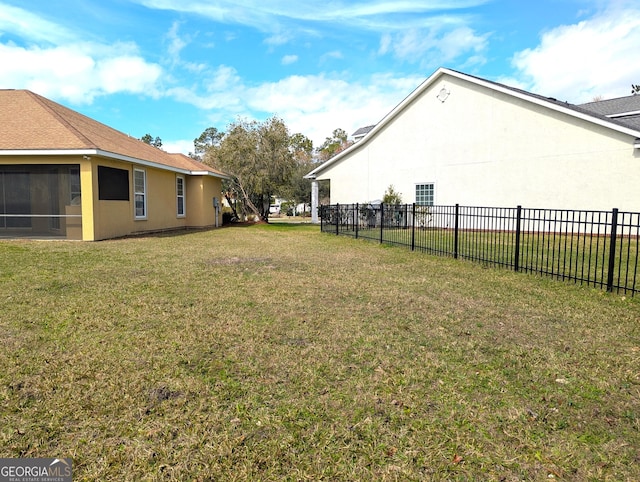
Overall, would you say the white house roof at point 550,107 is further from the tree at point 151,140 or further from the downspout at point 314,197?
the tree at point 151,140

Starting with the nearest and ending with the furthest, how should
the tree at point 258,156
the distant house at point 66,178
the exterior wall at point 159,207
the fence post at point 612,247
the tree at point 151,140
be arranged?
the fence post at point 612,247
the distant house at point 66,178
the exterior wall at point 159,207
the tree at point 258,156
the tree at point 151,140

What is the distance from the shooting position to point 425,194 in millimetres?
19828

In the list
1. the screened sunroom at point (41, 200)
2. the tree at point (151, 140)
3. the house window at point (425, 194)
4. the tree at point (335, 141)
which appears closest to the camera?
the screened sunroom at point (41, 200)

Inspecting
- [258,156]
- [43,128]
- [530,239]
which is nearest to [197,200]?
[258,156]

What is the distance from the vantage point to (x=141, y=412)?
2.64 meters

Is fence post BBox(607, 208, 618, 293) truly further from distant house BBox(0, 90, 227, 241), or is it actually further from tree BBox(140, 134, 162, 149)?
tree BBox(140, 134, 162, 149)

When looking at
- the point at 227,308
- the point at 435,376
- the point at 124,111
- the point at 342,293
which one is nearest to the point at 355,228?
the point at 342,293

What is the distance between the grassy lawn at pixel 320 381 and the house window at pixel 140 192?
9.48 m

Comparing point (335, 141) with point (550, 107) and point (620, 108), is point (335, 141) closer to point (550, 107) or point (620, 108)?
point (620, 108)

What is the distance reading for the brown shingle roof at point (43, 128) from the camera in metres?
12.1

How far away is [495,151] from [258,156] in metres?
13.6

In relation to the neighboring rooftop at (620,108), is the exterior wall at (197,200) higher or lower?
lower

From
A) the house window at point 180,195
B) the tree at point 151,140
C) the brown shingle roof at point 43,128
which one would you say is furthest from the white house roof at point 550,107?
the tree at point 151,140

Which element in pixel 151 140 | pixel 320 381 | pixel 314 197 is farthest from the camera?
pixel 151 140
